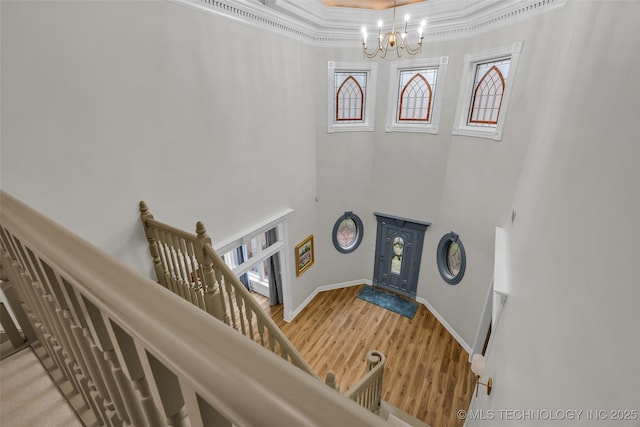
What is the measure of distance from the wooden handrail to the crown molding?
3.19 meters

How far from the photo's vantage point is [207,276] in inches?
91.1

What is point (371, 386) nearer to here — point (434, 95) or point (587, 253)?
point (587, 253)

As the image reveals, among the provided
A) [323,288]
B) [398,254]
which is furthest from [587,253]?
[323,288]

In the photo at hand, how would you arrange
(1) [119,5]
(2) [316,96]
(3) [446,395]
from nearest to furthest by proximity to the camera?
1. (1) [119,5]
2. (3) [446,395]
3. (2) [316,96]

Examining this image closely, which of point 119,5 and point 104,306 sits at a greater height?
point 119,5

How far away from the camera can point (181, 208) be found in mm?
3133

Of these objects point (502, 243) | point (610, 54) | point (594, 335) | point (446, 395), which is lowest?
point (446, 395)

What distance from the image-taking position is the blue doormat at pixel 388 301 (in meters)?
6.06

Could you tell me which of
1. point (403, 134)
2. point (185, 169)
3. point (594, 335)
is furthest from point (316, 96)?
point (594, 335)

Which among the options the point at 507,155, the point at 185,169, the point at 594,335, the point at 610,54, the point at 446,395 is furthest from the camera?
the point at 446,395

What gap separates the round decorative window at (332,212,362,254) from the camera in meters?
6.33

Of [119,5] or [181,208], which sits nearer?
[119,5]

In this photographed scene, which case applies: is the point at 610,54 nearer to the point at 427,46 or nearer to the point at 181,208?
the point at 181,208

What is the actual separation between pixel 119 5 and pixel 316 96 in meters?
3.28
